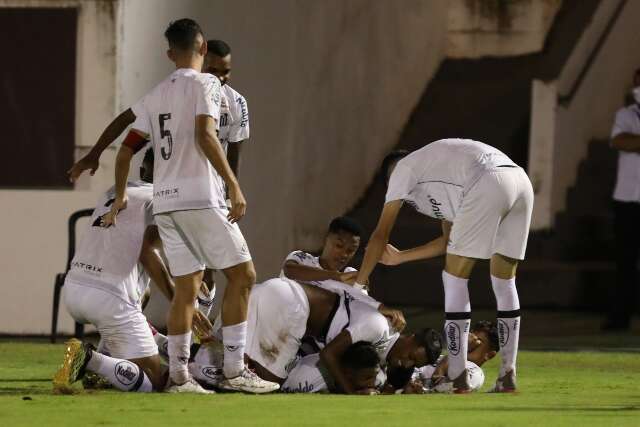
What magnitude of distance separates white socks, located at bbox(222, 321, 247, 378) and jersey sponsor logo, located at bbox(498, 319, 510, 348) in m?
1.57

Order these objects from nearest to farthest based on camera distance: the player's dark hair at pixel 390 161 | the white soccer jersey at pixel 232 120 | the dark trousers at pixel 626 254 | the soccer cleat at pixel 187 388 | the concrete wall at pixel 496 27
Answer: the soccer cleat at pixel 187 388 → the player's dark hair at pixel 390 161 → the white soccer jersey at pixel 232 120 → the dark trousers at pixel 626 254 → the concrete wall at pixel 496 27

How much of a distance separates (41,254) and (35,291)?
0.31 meters

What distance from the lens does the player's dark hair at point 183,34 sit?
32.2ft

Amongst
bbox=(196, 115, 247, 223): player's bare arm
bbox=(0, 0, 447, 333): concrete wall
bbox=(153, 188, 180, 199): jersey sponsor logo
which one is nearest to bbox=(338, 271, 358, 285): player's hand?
bbox=(196, 115, 247, 223): player's bare arm

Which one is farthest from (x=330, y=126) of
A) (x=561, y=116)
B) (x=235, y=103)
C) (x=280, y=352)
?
(x=280, y=352)

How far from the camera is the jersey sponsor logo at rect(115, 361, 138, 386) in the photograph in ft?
32.9

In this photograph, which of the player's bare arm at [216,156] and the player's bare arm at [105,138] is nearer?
the player's bare arm at [216,156]

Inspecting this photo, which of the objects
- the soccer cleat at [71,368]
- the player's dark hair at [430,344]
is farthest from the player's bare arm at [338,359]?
the soccer cleat at [71,368]

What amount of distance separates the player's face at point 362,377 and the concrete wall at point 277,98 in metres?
4.96

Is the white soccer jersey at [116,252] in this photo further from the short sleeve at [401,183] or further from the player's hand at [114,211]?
the short sleeve at [401,183]

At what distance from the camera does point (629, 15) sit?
19500 millimetres

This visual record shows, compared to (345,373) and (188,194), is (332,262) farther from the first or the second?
(188,194)

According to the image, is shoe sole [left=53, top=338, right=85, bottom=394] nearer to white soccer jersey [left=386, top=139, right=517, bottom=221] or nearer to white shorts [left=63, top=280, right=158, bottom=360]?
white shorts [left=63, top=280, right=158, bottom=360]

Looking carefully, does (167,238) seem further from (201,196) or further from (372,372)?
(372,372)
